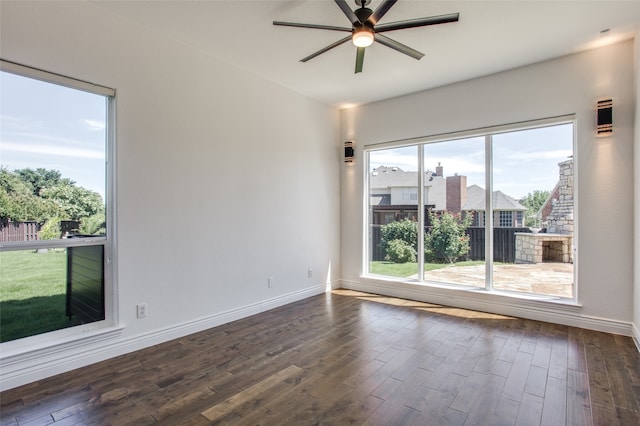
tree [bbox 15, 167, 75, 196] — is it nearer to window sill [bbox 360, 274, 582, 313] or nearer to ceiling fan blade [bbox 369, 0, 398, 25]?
ceiling fan blade [bbox 369, 0, 398, 25]

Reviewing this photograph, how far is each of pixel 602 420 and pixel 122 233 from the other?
148 inches

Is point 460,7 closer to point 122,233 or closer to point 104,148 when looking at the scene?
point 104,148

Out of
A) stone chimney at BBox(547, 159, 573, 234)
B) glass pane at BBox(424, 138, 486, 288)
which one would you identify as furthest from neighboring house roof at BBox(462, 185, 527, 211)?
stone chimney at BBox(547, 159, 573, 234)

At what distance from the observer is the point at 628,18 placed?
2.89 meters

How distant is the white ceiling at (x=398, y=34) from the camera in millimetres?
2713

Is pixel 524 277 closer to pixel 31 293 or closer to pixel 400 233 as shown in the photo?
pixel 400 233

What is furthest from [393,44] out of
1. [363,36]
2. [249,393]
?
[249,393]

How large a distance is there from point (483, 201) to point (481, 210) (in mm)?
120

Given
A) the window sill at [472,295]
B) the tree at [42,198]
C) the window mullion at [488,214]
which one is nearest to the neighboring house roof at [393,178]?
the window mullion at [488,214]

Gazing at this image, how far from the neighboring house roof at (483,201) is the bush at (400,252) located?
0.99 metres

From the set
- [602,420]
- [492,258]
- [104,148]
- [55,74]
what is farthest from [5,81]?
[492,258]

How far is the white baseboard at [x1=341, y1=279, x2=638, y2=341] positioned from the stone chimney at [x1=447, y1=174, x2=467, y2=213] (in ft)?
3.72

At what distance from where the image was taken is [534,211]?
391 cm

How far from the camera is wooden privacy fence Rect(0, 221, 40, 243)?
2.38 metres
